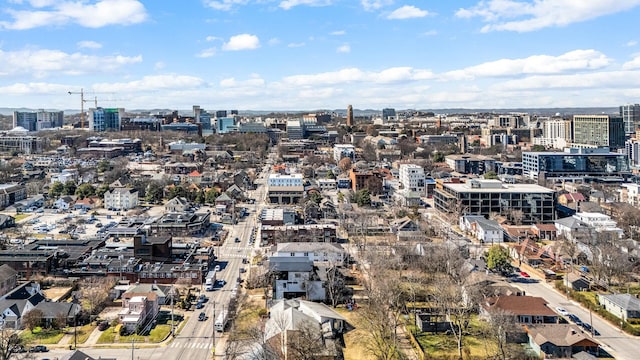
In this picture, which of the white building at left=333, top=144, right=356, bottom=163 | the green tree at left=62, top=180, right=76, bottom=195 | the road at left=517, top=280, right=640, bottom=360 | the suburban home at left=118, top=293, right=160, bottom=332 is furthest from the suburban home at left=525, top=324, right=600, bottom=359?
the white building at left=333, top=144, right=356, bottom=163

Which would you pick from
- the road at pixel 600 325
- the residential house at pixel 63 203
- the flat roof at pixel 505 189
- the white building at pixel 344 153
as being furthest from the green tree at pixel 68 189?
the road at pixel 600 325

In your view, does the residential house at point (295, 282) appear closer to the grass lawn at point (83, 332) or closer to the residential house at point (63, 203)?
the grass lawn at point (83, 332)

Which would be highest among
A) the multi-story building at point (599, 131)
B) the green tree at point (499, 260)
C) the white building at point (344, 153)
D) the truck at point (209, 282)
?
the multi-story building at point (599, 131)

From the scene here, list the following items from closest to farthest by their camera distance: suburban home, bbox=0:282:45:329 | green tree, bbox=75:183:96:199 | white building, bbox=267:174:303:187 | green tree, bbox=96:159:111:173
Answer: suburban home, bbox=0:282:45:329
green tree, bbox=75:183:96:199
white building, bbox=267:174:303:187
green tree, bbox=96:159:111:173

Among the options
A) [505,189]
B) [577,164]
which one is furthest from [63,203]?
[577,164]

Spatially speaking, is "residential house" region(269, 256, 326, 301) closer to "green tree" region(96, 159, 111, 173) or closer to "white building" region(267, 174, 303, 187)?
"white building" region(267, 174, 303, 187)

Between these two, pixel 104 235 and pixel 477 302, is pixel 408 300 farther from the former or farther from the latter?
pixel 104 235

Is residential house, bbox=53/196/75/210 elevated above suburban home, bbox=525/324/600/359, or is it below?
above
